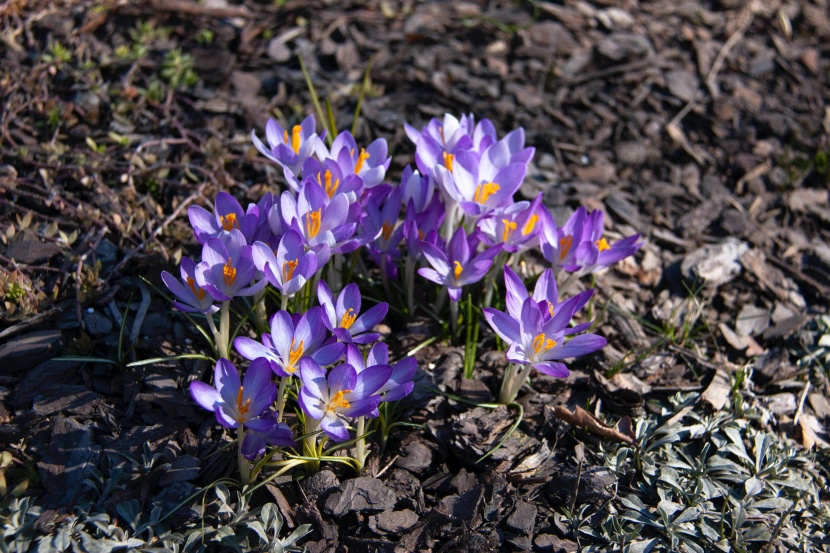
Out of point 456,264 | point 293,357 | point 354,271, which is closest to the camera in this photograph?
point 293,357

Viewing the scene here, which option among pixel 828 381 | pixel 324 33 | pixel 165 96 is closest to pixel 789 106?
pixel 828 381

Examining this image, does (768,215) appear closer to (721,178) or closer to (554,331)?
(721,178)

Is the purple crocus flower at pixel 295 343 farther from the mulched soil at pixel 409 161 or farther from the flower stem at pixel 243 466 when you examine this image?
the mulched soil at pixel 409 161

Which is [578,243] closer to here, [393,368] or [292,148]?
[393,368]

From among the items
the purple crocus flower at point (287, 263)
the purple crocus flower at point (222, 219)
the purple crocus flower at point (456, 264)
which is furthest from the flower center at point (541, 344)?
the purple crocus flower at point (222, 219)

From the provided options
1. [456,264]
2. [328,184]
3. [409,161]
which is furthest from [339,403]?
[409,161]
